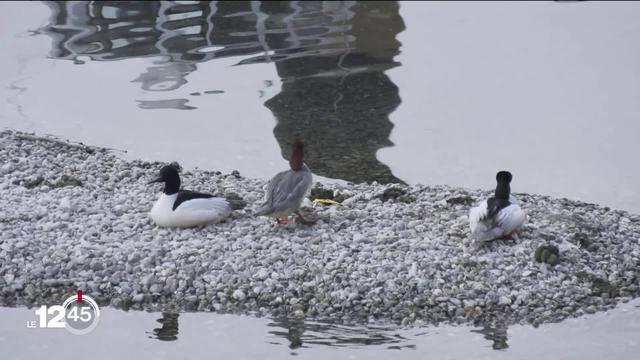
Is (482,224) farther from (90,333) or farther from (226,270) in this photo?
(90,333)

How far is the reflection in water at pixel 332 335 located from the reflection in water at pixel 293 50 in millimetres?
3366

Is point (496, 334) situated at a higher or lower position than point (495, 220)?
lower

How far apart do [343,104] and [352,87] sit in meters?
0.76

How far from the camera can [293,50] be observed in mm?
16766

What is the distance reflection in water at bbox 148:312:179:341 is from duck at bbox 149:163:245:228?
1153 mm

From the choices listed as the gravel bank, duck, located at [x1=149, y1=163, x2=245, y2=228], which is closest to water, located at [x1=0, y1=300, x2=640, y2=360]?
the gravel bank

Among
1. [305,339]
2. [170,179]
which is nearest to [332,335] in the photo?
[305,339]

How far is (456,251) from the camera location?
9.18 m

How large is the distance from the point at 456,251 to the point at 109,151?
190 inches

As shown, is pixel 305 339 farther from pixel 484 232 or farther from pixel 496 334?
pixel 484 232

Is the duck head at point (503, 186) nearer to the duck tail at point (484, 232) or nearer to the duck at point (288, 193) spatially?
the duck tail at point (484, 232)

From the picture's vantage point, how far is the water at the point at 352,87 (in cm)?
1242

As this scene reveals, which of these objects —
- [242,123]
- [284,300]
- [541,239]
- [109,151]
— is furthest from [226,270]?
[242,123]

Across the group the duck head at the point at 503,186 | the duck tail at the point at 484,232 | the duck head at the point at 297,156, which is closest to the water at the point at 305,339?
the duck tail at the point at 484,232
